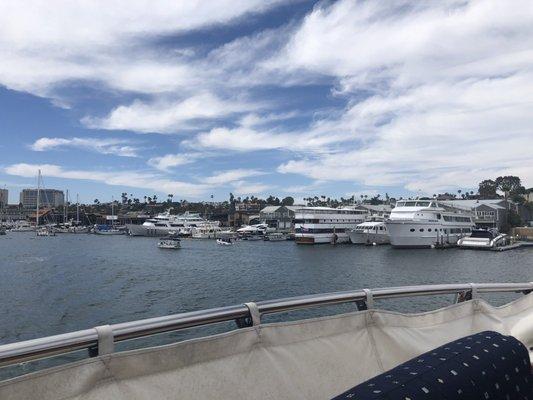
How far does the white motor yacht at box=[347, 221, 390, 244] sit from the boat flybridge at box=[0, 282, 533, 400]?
3135 inches

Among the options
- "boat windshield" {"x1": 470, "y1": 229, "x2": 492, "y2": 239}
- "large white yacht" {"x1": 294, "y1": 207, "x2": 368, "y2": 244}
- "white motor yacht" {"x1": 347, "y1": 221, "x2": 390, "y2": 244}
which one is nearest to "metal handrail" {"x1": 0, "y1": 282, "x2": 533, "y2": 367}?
"boat windshield" {"x1": 470, "y1": 229, "x2": 492, "y2": 239}

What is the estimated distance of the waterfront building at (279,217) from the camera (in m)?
145

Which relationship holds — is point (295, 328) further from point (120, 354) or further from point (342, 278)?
point (342, 278)

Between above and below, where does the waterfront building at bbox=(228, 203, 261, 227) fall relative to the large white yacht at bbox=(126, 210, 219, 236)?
above

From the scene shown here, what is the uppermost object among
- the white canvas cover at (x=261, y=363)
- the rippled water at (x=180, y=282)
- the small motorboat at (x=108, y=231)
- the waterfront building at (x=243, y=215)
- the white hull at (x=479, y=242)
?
the waterfront building at (x=243, y=215)

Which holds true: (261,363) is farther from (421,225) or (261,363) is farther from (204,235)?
(204,235)

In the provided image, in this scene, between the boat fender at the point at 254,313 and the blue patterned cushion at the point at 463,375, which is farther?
the boat fender at the point at 254,313

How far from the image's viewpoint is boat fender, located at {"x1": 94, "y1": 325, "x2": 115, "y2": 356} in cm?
208

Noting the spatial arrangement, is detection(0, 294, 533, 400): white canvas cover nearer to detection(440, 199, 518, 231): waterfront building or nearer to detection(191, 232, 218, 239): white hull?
detection(191, 232, 218, 239): white hull

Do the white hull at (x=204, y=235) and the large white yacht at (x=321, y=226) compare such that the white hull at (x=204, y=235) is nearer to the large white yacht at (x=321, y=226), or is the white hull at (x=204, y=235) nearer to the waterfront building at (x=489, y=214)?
the large white yacht at (x=321, y=226)

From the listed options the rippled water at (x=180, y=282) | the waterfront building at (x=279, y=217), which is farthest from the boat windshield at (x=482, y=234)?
the waterfront building at (x=279, y=217)

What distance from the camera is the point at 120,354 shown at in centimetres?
213

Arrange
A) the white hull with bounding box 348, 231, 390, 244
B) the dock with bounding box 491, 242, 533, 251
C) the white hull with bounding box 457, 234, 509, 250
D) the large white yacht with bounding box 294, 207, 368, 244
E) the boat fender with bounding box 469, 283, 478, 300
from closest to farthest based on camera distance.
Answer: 1. the boat fender with bounding box 469, 283, 478, 300
2. the white hull with bounding box 457, 234, 509, 250
3. the dock with bounding box 491, 242, 533, 251
4. the white hull with bounding box 348, 231, 390, 244
5. the large white yacht with bounding box 294, 207, 368, 244

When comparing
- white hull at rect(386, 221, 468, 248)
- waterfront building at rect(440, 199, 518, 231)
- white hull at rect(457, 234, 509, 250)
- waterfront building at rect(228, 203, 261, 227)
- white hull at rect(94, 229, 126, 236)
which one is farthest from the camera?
waterfront building at rect(228, 203, 261, 227)
